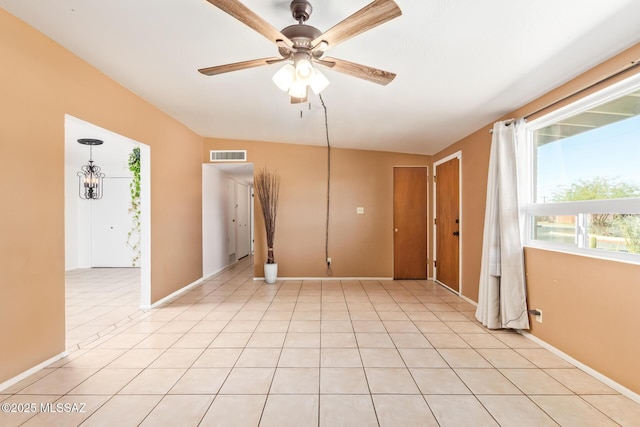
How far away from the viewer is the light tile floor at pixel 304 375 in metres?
1.67

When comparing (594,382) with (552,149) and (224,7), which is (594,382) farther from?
(224,7)

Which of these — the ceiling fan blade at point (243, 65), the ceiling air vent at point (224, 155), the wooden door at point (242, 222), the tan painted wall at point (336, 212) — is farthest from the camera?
the wooden door at point (242, 222)

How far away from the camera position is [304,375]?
6.79ft

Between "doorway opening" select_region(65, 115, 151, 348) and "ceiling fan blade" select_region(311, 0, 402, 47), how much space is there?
2.73m

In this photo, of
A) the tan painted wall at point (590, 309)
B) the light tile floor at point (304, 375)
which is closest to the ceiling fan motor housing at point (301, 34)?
the light tile floor at point (304, 375)

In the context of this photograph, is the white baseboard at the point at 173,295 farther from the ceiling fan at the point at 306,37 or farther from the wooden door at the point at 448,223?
the wooden door at the point at 448,223

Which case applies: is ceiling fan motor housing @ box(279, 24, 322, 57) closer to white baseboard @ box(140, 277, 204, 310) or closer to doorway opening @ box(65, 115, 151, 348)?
doorway opening @ box(65, 115, 151, 348)

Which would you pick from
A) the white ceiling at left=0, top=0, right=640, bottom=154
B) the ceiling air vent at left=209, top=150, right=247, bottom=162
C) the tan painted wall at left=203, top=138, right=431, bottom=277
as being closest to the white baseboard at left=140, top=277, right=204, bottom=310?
the tan painted wall at left=203, top=138, right=431, bottom=277

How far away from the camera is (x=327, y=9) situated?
1.69 metres

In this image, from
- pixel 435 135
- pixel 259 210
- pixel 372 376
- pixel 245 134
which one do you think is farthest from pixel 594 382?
pixel 245 134

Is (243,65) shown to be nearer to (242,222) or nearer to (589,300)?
(589,300)

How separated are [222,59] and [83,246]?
6075mm

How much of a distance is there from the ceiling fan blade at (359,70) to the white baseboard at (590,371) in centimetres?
254

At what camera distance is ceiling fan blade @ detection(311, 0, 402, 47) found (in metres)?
1.27
